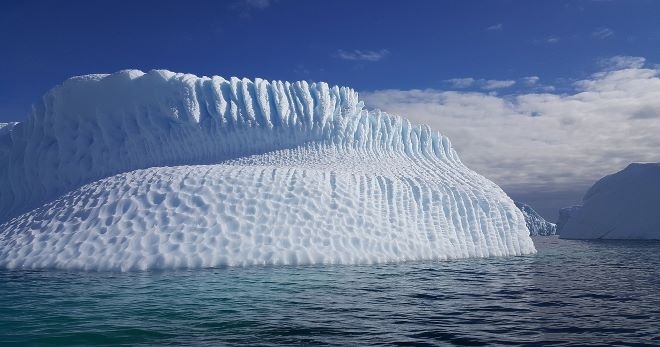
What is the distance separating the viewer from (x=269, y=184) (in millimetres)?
15656

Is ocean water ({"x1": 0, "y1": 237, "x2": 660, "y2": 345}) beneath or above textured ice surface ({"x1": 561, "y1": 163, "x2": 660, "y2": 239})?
beneath

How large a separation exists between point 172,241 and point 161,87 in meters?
8.95

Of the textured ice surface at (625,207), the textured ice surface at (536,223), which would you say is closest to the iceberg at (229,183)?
the textured ice surface at (625,207)

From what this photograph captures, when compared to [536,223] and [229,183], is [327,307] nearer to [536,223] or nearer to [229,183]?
[229,183]

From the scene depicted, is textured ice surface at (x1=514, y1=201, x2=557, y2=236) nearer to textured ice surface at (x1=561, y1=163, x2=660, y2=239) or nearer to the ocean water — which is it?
textured ice surface at (x1=561, y1=163, x2=660, y2=239)

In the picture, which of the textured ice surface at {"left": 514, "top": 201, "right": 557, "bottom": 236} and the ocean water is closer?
the ocean water

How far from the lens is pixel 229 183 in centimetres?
1548

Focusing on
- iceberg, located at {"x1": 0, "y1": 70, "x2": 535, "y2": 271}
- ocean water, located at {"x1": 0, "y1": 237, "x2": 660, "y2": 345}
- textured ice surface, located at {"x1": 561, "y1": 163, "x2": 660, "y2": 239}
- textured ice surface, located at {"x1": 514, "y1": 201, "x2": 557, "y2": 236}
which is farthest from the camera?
textured ice surface, located at {"x1": 514, "y1": 201, "x2": 557, "y2": 236}

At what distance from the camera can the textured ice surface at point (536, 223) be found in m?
66.4

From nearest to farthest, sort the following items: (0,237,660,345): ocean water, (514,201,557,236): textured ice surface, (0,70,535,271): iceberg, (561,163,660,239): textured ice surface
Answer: (0,237,660,345): ocean water, (0,70,535,271): iceberg, (561,163,660,239): textured ice surface, (514,201,557,236): textured ice surface

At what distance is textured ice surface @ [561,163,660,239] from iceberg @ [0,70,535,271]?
2283 centimetres

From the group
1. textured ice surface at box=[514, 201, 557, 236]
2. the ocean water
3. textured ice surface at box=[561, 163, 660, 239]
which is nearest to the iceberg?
the ocean water

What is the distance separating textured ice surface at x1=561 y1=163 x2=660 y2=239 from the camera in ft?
125

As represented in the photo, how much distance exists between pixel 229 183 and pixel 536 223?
190ft
